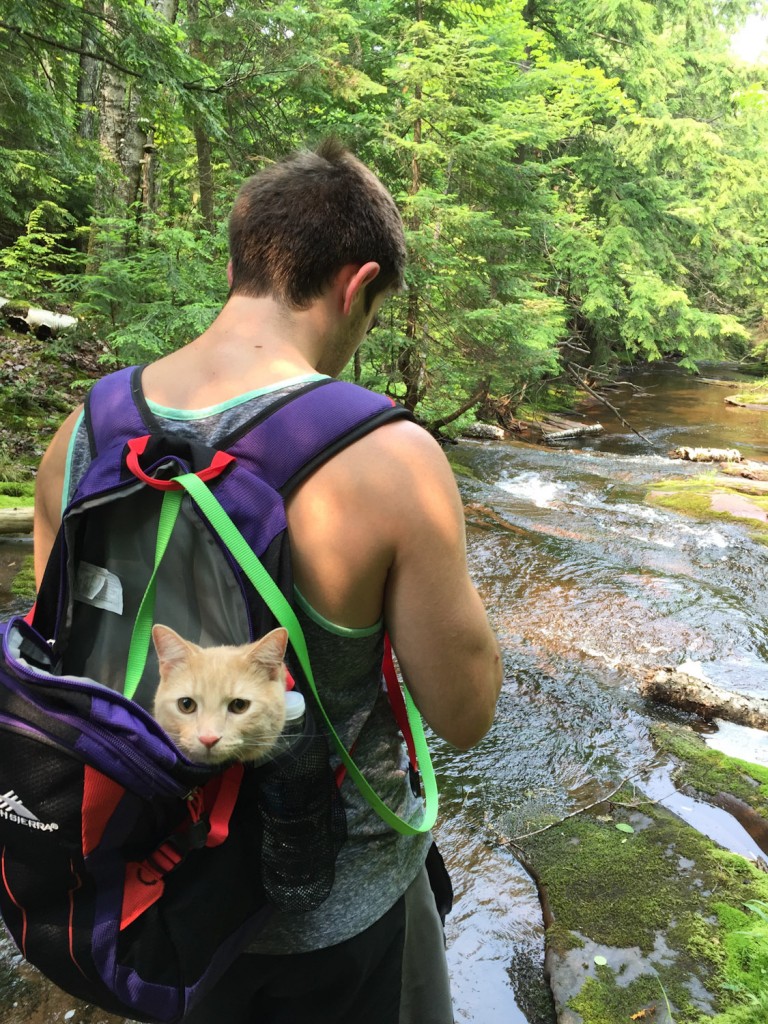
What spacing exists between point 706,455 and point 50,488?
13737 millimetres

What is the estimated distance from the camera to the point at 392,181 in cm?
1109

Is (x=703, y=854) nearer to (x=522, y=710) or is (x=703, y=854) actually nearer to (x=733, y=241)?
(x=522, y=710)

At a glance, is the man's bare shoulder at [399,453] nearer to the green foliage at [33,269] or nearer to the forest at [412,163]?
the forest at [412,163]

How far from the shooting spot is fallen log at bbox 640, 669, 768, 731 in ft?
14.8

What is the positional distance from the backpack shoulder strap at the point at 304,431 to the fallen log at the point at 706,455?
44.2 feet

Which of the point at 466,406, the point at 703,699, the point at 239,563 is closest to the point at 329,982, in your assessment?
the point at 239,563

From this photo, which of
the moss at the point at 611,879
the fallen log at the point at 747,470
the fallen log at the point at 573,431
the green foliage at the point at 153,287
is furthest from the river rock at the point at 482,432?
the moss at the point at 611,879

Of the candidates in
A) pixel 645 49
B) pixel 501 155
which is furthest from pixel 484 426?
pixel 645 49

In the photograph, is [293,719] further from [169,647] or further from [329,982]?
[329,982]

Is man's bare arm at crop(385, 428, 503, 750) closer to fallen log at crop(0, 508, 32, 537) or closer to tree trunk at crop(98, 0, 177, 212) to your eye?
fallen log at crop(0, 508, 32, 537)

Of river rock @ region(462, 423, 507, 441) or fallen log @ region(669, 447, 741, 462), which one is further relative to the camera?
river rock @ region(462, 423, 507, 441)

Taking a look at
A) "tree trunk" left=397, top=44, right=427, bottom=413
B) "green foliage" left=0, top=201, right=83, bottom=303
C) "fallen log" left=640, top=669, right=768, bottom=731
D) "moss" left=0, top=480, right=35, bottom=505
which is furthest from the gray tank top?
"tree trunk" left=397, top=44, right=427, bottom=413

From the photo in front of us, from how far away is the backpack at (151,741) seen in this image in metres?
0.92

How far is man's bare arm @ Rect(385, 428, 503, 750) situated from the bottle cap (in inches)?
7.8
